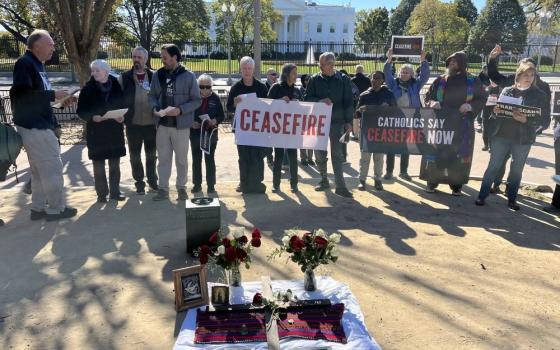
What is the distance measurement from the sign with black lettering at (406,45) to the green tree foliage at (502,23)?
41858 mm

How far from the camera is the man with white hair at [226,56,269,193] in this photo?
24.3ft

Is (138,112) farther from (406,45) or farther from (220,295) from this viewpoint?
(406,45)

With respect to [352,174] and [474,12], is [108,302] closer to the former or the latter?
[352,174]

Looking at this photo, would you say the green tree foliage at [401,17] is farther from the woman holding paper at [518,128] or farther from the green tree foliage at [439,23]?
the woman holding paper at [518,128]

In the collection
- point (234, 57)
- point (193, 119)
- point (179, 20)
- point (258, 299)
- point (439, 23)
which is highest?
point (439, 23)

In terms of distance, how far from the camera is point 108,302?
4262 millimetres

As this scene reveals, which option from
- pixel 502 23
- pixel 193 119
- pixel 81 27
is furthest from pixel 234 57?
pixel 193 119

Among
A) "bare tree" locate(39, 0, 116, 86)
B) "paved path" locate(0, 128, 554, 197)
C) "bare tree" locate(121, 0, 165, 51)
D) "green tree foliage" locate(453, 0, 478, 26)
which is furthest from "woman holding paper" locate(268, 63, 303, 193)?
"green tree foliage" locate(453, 0, 478, 26)

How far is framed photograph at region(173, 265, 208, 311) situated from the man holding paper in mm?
3154

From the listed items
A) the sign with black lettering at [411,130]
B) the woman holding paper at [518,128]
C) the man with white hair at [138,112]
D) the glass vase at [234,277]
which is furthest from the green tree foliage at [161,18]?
the glass vase at [234,277]

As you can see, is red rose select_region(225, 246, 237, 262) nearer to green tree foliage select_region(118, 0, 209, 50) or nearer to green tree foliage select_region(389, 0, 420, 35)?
green tree foliage select_region(118, 0, 209, 50)

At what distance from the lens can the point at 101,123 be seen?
22.1ft

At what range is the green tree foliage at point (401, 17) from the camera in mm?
73581

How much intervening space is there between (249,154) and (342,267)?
3114mm
